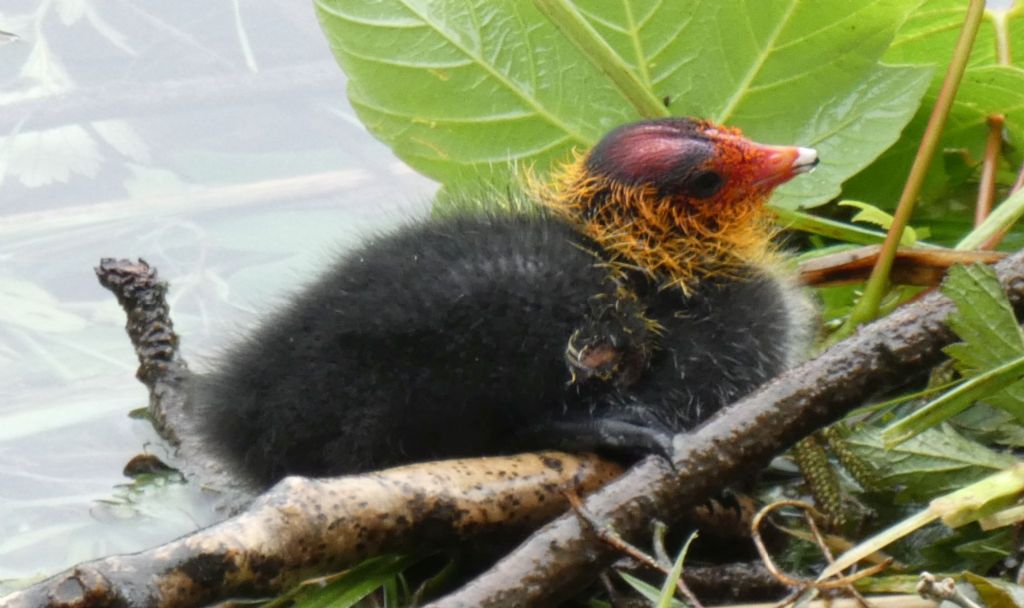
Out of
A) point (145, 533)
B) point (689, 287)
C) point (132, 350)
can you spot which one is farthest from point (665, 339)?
point (132, 350)

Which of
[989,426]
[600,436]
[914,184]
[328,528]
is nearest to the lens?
[328,528]

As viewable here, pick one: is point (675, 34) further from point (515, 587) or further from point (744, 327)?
point (515, 587)

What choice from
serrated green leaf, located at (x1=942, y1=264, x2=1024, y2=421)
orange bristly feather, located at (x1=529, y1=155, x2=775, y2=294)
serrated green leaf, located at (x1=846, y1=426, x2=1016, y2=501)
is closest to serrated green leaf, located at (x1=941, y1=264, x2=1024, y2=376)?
serrated green leaf, located at (x1=942, y1=264, x2=1024, y2=421)

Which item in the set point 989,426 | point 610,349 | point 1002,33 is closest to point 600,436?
point 610,349

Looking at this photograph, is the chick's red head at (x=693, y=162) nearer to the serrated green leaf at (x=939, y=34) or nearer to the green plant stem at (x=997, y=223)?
the green plant stem at (x=997, y=223)

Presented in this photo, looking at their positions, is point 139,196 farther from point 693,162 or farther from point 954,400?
point 954,400

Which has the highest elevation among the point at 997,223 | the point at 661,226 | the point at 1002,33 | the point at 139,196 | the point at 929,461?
the point at 139,196

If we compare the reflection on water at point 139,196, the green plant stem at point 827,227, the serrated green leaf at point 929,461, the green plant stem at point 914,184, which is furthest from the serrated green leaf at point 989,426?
the reflection on water at point 139,196

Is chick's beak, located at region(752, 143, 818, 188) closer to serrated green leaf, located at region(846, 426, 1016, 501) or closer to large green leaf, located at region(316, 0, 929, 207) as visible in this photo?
large green leaf, located at region(316, 0, 929, 207)
